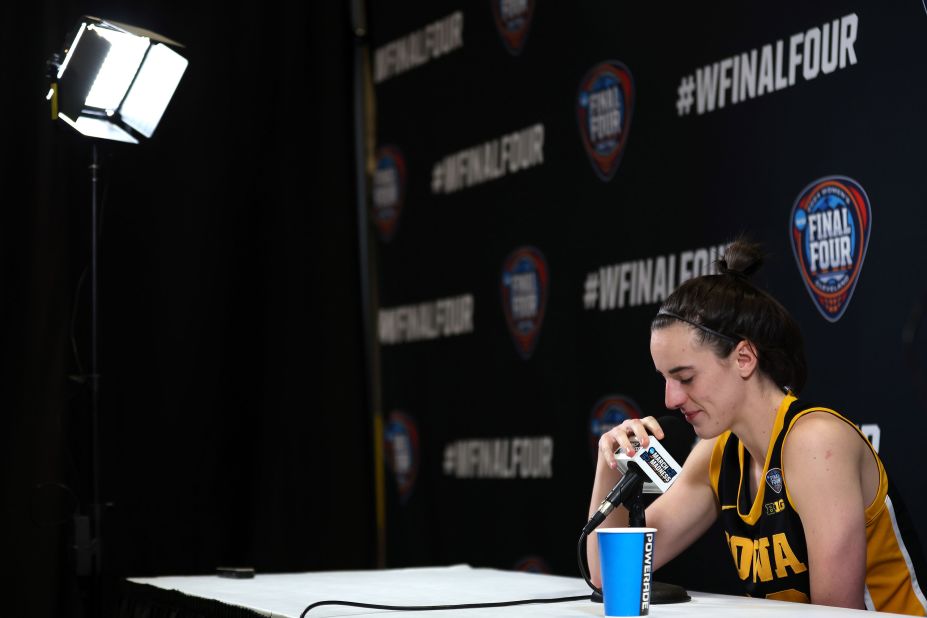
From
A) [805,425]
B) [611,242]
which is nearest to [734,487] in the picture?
[805,425]

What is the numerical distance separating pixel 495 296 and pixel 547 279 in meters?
0.25

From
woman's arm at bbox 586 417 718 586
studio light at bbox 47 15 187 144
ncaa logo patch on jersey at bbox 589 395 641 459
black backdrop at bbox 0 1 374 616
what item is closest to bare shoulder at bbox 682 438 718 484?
woman's arm at bbox 586 417 718 586

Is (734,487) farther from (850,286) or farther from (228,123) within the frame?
(228,123)

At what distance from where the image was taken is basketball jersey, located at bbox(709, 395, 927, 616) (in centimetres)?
165

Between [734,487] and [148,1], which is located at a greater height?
[148,1]

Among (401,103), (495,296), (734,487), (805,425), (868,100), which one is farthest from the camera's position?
(401,103)

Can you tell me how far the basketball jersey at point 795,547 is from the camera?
1.65 meters

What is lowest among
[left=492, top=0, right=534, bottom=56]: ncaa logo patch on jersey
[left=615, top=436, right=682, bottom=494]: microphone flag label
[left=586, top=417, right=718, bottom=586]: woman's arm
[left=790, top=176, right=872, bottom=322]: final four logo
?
[left=586, top=417, right=718, bottom=586]: woman's arm

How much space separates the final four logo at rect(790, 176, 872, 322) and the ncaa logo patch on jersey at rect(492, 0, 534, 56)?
3.91 feet

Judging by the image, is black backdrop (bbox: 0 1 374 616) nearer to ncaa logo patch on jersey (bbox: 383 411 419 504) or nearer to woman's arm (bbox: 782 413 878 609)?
ncaa logo patch on jersey (bbox: 383 411 419 504)

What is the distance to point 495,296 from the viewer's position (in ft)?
10.7

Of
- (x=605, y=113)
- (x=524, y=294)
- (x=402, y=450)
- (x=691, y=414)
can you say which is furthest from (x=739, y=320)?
(x=402, y=450)

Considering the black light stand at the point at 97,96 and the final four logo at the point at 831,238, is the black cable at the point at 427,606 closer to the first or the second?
the final four logo at the point at 831,238

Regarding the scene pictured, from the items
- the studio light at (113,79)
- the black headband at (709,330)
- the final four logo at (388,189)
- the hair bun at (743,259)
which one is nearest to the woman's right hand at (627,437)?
the black headband at (709,330)
